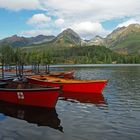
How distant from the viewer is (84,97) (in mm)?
35938

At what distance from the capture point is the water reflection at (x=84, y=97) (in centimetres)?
3272

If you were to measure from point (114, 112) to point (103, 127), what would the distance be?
5.82m

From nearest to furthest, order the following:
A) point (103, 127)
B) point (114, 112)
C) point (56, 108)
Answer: point (103, 127)
point (114, 112)
point (56, 108)

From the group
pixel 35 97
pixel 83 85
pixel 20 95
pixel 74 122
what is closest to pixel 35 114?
pixel 35 97

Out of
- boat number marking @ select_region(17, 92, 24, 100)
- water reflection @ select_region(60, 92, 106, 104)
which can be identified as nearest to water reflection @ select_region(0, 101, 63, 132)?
boat number marking @ select_region(17, 92, 24, 100)

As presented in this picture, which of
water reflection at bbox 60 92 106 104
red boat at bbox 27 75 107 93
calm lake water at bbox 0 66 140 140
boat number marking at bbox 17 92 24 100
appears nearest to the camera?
calm lake water at bbox 0 66 140 140

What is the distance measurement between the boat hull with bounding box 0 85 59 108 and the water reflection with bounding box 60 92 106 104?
6899 mm

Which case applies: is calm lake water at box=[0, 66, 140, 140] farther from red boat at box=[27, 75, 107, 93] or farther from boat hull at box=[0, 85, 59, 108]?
red boat at box=[27, 75, 107, 93]

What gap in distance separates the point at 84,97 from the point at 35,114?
12425 millimetres

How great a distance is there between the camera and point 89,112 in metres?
25.6

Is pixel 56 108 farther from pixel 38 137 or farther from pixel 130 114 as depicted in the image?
pixel 38 137

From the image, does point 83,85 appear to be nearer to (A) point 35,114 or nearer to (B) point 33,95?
(B) point 33,95

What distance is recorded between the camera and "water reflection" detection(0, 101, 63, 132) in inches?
843

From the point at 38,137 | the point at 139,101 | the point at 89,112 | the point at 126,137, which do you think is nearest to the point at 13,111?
the point at 89,112
